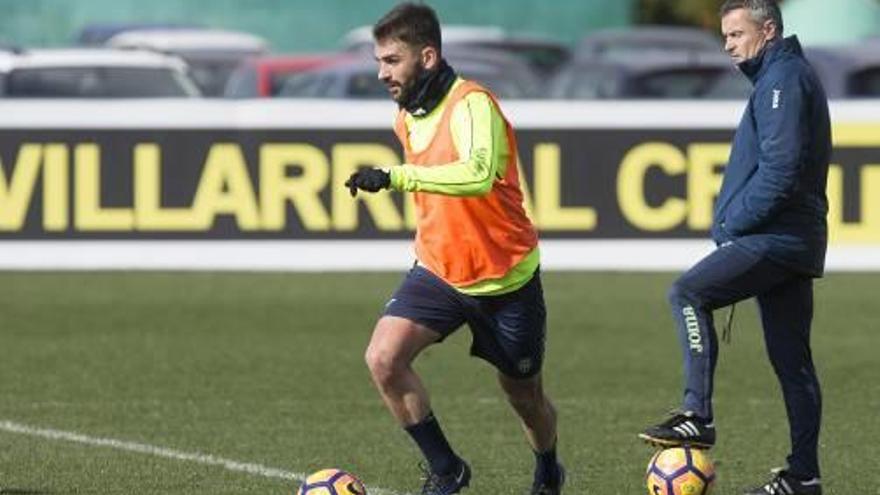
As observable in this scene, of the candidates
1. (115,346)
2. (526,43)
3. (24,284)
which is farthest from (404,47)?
(526,43)

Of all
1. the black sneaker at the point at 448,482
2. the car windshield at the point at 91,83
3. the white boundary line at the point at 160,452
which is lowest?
the car windshield at the point at 91,83

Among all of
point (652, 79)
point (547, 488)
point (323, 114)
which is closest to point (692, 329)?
point (547, 488)

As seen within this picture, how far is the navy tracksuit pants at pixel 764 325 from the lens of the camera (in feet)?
35.2

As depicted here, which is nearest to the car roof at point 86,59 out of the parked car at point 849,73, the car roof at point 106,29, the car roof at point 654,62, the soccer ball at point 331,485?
the car roof at point 654,62

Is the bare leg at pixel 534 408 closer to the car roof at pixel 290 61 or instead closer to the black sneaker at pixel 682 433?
the black sneaker at pixel 682 433

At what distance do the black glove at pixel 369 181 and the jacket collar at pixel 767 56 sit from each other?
158cm

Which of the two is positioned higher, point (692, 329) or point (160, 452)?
point (692, 329)

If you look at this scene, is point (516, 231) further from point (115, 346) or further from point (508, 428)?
point (115, 346)

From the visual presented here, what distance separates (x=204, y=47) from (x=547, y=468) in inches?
1051

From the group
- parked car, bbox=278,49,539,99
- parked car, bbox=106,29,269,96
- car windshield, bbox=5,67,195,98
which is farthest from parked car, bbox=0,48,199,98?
parked car, bbox=106,29,269,96

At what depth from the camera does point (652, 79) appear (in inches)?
1085

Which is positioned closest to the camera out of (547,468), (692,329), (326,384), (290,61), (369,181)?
(369,181)

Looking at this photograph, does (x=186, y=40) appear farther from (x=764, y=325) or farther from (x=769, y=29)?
(x=769, y=29)

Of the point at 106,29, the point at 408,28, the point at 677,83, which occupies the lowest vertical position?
the point at 106,29
